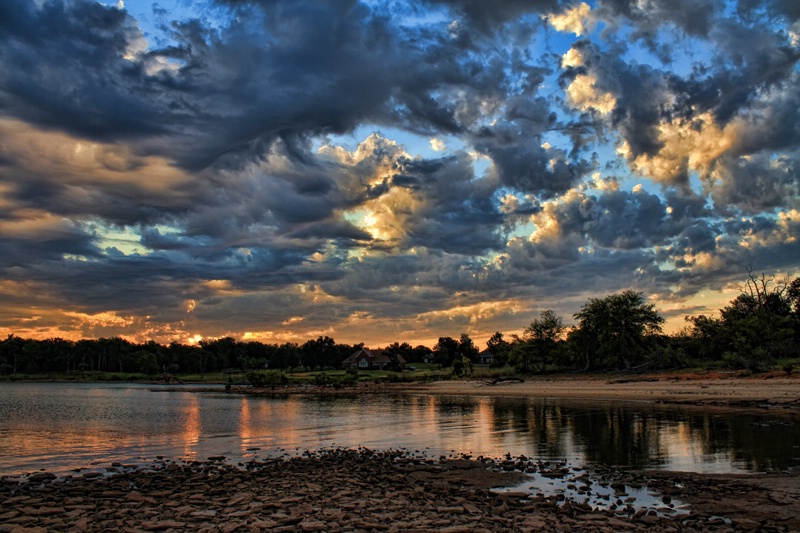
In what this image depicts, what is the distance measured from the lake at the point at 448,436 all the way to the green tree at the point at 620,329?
37.1m

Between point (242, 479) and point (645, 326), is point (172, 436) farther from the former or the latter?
point (645, 326)

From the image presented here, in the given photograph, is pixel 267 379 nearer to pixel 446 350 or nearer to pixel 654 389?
Answer: pixel 446 350

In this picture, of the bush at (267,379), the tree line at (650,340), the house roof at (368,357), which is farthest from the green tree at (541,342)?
the house roof at (368,357)

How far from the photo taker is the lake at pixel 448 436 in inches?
926

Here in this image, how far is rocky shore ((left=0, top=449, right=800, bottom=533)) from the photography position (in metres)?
13.0

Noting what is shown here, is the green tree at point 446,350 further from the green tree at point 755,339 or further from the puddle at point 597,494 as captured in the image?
the puddle at point 597,494

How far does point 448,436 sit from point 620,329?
61049mm

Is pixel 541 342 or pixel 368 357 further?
pixel 368 357

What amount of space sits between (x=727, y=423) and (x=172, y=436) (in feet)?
109

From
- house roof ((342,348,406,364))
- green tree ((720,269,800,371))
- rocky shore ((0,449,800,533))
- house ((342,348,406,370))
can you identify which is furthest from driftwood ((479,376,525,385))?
house roof ((342,348,406,364))

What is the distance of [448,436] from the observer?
3181 centimetres

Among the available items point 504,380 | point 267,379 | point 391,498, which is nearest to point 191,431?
point 391,498

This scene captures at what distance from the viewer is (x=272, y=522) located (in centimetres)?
1302

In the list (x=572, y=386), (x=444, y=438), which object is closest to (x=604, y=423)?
(x=444, y=438)
